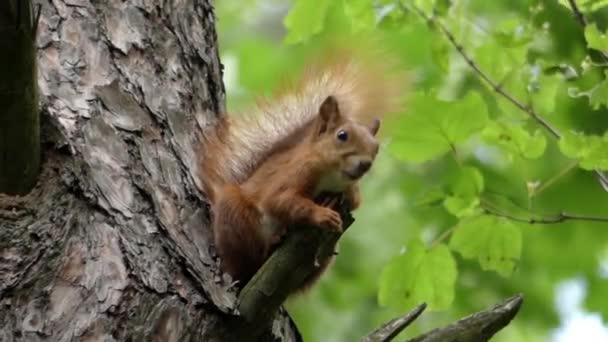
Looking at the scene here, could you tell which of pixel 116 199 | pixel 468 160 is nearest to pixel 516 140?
pixel 116 199

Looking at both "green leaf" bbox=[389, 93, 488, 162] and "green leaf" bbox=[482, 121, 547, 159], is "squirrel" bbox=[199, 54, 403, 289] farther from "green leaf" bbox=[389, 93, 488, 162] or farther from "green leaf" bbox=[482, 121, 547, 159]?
"green leaf" bbox=[482, 121, 547, 159]

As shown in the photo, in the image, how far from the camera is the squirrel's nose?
2.88 meters

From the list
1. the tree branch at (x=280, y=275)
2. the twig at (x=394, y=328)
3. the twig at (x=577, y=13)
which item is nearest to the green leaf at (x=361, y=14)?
the twig at (x=577, y=13)

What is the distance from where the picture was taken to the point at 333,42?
3.25m

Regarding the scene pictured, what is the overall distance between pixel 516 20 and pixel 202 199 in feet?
3.67

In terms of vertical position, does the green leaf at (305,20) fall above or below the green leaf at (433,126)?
above

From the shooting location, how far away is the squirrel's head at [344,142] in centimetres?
290

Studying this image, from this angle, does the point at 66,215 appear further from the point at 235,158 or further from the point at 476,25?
the point at 476,25

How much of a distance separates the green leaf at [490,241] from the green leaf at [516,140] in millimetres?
260

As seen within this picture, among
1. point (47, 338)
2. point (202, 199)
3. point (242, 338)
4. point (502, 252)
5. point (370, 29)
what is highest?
point (370, 29)

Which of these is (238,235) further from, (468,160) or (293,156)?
(468,160)

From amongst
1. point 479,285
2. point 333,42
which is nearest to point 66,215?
point 333,42

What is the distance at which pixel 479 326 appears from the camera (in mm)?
2430

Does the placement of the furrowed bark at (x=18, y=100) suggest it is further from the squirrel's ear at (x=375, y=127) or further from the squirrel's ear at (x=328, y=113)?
the squirrel's ear at (x=375, y=127)
